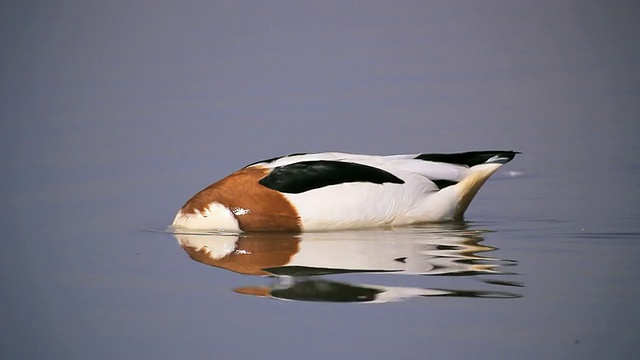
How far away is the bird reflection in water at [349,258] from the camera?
6.11 meters

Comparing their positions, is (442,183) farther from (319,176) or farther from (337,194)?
(319,176)

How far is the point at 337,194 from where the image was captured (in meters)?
8.16

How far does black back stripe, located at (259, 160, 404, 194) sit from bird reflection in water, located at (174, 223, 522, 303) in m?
0.35

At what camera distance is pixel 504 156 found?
8617mm

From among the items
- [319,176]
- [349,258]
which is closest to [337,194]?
[319,176]

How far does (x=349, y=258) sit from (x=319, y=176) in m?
1.22

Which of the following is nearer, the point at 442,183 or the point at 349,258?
the point at 349,258

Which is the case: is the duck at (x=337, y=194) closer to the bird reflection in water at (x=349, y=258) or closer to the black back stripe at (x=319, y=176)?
the black back stripe at (x=319, y=176)

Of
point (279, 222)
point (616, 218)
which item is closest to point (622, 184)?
point (616, 218)

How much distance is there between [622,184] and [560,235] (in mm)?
1785

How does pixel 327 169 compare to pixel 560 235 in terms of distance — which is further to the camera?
pixel 327 169

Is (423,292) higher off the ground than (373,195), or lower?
lower

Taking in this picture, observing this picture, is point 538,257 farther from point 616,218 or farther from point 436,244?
point 616,218

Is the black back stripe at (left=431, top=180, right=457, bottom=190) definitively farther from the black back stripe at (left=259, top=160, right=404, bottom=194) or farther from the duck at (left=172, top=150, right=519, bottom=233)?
the black back stripe at (left=259, top=160, right=404, bottom=194)
